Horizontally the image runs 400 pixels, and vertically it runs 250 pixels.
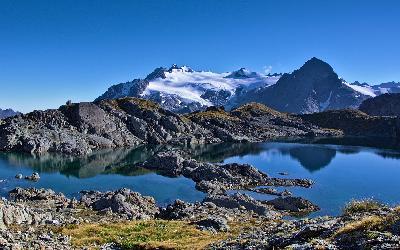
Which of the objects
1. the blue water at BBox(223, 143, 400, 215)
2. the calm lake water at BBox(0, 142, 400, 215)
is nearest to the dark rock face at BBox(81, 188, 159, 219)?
the calm lake water at BBox(0, 142, 400, 215)

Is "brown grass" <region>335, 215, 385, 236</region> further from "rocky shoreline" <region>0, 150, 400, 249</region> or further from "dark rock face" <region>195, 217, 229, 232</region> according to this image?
"dark rock face" <region>195, 217, 229, 232</region>

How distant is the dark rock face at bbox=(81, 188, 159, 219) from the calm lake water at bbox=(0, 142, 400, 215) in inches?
375

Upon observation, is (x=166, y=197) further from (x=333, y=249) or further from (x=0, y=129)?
(x=0, y=129)

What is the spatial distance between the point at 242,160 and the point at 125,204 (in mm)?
99393

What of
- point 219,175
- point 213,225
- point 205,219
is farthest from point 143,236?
point 219,175

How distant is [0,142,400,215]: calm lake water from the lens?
102 m

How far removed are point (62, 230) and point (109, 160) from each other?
12207 cm

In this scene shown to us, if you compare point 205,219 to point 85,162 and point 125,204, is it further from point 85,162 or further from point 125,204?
point 85,162

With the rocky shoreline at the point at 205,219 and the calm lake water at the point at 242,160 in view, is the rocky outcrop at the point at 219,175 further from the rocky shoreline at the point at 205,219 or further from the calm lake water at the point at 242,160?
the calm lake water at the point at 242,160

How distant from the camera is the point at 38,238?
1297 inches

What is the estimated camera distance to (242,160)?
167375 mm

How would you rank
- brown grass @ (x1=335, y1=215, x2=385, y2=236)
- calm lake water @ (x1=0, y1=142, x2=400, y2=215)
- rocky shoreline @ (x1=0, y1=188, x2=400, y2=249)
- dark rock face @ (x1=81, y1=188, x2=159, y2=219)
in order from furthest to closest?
calm lake water @ (x1=0, y1=142, x2=400, y2=215), dark rock face @ (x1=81, y1=188, x2=159, y2=219), brown grass @ (x1=335, y1=215, x2=385, y2=236), rocky shoreline @ (x1=0, y1=188, x2=400, y2=249)

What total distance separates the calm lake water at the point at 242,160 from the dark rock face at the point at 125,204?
9.53m

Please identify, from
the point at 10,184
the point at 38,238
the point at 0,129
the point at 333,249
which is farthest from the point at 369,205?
the point at 0,129
